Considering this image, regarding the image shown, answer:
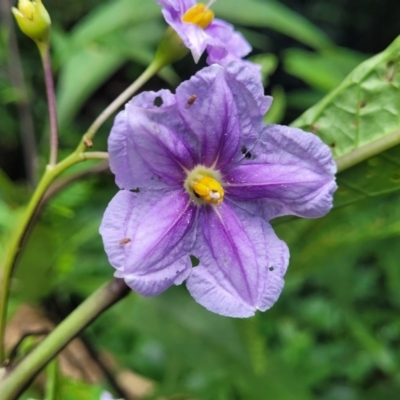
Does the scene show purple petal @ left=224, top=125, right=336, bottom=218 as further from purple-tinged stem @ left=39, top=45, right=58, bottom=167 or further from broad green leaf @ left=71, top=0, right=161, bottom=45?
broad green leaf @ left=71, top=0, right=161, bottom=45

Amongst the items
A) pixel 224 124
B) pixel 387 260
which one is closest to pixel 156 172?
pixel 224 124

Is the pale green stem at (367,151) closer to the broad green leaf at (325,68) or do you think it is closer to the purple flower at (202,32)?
the purple flower at (202,32)

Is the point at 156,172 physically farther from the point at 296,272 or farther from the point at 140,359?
the point at 140,359

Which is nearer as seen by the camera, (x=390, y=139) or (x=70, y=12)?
(x=390, y=139)

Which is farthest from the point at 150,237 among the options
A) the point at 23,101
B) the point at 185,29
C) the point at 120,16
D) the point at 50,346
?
the point at 120,16

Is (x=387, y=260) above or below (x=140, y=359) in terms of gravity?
below

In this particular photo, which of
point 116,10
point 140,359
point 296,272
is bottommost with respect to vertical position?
point 140,359

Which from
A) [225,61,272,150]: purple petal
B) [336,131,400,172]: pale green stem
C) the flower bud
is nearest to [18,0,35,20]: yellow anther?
the flower bud
